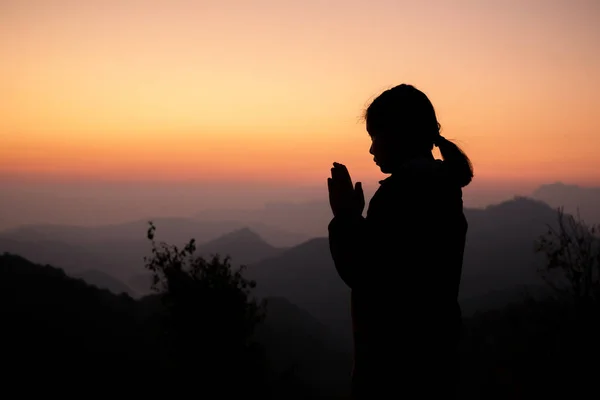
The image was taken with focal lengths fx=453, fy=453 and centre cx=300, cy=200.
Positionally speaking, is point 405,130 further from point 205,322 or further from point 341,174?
point 205,322

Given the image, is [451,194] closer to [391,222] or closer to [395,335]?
[391,222]

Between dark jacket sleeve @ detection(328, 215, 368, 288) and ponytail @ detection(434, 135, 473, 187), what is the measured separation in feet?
1.97

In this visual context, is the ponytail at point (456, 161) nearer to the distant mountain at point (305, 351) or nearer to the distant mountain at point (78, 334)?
the distant mountain at point (78, 334)

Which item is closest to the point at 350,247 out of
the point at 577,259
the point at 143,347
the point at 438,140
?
the point at 438,140

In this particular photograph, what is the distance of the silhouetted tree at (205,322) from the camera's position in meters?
26.6

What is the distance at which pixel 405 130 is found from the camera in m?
2.55

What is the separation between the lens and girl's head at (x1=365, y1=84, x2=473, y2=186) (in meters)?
2.54

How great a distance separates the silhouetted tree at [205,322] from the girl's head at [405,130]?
24918 mm

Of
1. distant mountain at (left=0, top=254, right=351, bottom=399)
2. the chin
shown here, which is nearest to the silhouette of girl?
the chin

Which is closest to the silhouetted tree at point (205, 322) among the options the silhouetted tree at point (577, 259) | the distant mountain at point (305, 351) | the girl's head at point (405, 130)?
the silhouetted tree at point (577, 259)

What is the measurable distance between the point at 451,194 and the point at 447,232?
20cm

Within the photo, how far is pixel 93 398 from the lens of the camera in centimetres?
3959

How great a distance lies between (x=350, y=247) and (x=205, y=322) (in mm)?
26565

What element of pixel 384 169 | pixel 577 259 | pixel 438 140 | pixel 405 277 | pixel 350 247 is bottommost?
pixel 577 259
